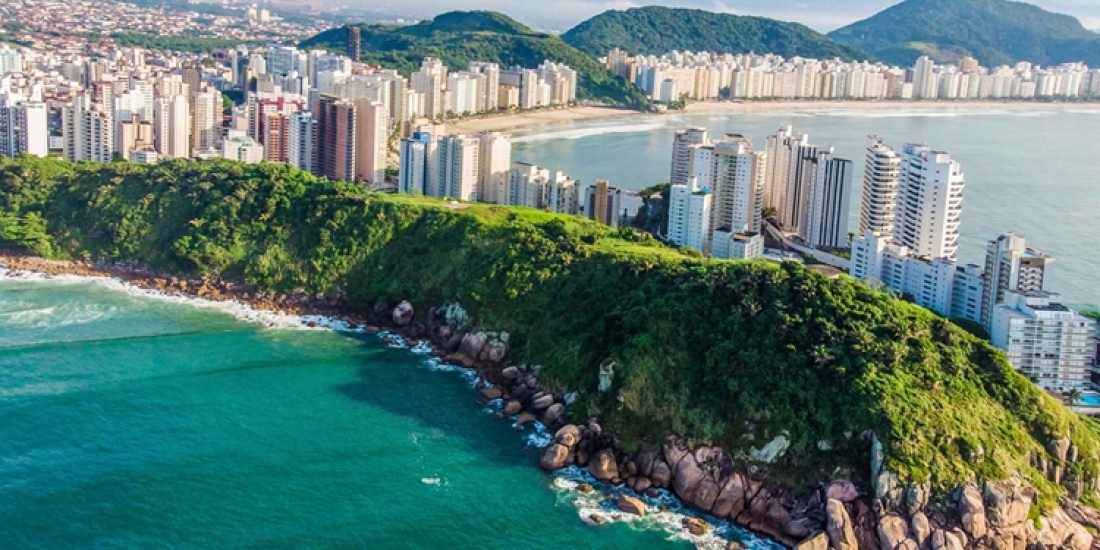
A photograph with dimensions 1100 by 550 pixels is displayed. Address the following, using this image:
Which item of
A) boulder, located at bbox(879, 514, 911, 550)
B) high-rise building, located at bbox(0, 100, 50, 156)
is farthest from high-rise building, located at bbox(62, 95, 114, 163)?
boulder, located at bbox(879, 514, 911, 550)

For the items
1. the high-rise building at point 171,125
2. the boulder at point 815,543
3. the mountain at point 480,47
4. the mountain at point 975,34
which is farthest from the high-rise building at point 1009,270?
the mountain at point 975,34

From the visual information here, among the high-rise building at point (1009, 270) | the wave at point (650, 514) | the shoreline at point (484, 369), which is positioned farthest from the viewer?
the high-rise building at point (1009, 270)

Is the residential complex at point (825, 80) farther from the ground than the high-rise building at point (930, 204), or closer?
farther from the ground

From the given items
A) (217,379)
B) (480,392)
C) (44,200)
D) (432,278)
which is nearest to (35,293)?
(44,200)

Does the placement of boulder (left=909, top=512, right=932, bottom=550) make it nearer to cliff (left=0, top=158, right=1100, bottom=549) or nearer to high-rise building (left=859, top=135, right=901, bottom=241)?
cliff (left=0, top=158, right=1100, bottom=549)

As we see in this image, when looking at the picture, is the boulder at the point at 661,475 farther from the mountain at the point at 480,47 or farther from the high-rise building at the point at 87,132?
the mountain at the point at 480,47

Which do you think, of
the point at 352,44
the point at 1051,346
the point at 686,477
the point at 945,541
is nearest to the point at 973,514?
the point at 945,541
